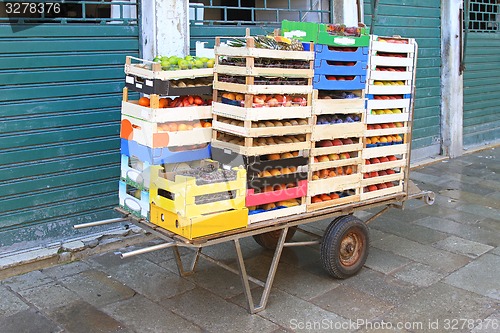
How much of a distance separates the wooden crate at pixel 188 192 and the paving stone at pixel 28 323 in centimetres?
126

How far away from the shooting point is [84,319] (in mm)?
4684

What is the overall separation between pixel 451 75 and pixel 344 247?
20.9 ft

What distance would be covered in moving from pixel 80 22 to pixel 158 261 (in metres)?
2.59

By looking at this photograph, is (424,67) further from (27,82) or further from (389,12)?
(27,82)

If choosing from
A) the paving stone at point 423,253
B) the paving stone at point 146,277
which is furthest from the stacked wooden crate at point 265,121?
the paving stone at point 423,253

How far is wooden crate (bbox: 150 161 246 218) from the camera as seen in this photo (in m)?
4.21

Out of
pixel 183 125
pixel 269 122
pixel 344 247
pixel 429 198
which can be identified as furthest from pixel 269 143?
pixel 429 198

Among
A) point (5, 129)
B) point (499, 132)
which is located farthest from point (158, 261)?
point (499, 132)

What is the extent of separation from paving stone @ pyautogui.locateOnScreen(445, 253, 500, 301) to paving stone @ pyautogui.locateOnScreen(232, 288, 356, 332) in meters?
1.37

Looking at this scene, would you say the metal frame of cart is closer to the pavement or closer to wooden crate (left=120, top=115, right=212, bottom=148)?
the pavement

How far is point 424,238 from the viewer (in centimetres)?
659

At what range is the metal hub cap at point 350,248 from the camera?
5324 millimetres

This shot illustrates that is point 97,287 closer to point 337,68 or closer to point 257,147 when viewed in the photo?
point 257,147

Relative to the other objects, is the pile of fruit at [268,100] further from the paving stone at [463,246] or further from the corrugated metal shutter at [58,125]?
the paving stone at [463,246]
